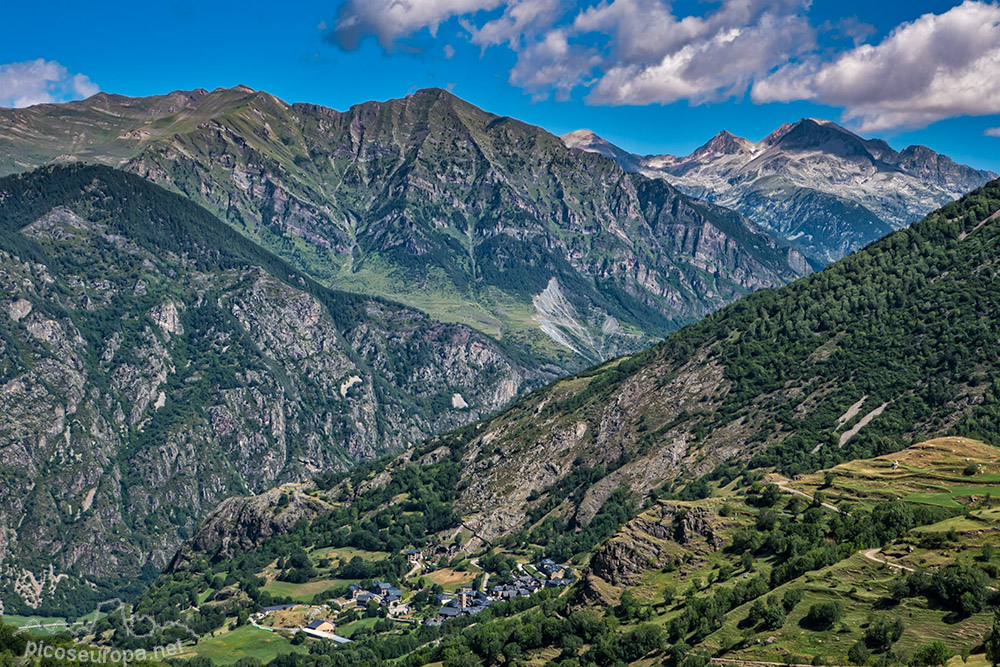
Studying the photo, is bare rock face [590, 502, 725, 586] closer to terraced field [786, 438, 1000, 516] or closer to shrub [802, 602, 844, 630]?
terraced field [786, 438, 1000, 516]

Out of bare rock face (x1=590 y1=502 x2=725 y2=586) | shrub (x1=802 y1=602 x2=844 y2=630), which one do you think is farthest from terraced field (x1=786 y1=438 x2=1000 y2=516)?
shrub (x1=802 y1=602 x2=844 y2=630)

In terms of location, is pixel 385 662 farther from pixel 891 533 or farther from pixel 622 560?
pixel 891 533

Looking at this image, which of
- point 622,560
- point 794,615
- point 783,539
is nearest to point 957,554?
point 794,615

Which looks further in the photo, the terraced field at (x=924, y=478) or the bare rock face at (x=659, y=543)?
the bare rock face at (x=659, y=543)

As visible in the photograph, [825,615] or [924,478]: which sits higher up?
[924,478]

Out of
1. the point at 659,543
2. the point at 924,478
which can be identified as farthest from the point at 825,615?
the point at 659,543

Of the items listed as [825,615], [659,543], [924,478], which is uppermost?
[924,478]

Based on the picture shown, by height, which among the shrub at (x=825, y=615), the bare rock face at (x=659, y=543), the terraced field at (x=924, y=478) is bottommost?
the shrub at (x=825, y=615)

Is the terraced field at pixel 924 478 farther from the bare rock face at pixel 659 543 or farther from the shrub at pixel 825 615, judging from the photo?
the shrub at pixel 825 615

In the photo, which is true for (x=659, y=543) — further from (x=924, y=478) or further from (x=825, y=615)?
(x=825, y=615)

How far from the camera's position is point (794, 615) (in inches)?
3969

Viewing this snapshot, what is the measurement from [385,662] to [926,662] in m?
100

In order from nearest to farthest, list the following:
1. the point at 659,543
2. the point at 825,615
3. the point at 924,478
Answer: the point at 825,615 → the point at 924,478 → the point at 659,543

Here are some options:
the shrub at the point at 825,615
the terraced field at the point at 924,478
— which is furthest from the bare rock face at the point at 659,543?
the shrub at the point at 825,615
